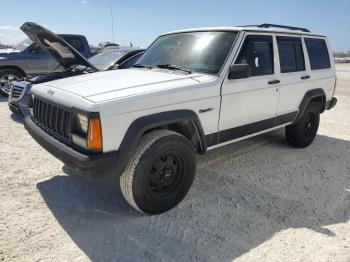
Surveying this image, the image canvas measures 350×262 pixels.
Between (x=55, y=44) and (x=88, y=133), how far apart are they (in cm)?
375

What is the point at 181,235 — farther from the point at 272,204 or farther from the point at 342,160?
the point at 342,160

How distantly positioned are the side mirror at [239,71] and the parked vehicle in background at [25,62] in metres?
6.92

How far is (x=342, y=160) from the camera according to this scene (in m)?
5.01

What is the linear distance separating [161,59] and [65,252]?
102 inches

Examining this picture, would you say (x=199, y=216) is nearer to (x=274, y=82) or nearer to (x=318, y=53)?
(x=274, y=82)

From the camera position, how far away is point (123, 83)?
11.0 feet

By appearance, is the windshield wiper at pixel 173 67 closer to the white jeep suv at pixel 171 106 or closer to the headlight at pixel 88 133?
the white jeep suv at pixel 171 106

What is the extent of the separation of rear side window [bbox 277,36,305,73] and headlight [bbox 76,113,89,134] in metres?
2.94

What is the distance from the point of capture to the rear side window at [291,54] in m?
4.57

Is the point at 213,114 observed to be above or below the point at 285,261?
above

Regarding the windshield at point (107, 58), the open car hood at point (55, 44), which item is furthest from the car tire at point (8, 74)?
the open car hood at point (55, 44)

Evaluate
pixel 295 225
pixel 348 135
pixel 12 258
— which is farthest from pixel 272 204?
pixel 348 135

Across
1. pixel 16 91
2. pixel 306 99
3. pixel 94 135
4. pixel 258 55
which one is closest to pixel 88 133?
pixel 94 135

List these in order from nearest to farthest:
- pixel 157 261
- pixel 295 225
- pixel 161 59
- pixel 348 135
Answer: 1. pixel 157 261
2. pixel 295 225
3. pixel 161 59
4. pixel 348 135
